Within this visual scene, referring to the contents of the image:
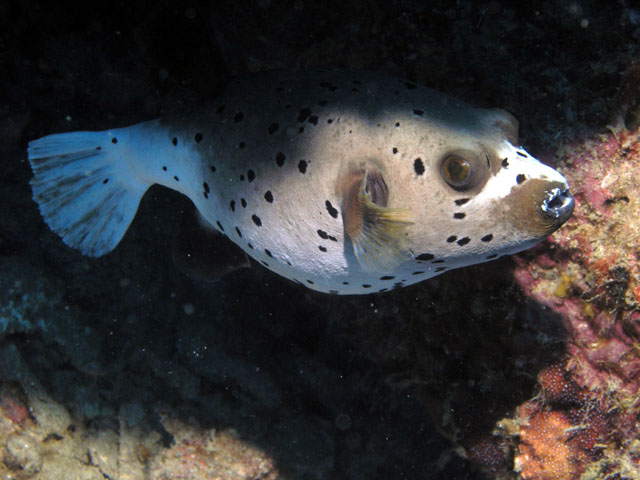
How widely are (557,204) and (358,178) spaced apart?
100cm

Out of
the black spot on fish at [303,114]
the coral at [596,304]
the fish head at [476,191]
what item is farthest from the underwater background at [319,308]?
the fish head at [476,191]

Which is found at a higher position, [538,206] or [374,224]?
[374,224]

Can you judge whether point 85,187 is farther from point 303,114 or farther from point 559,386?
point 559,386

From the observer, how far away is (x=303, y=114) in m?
2.43

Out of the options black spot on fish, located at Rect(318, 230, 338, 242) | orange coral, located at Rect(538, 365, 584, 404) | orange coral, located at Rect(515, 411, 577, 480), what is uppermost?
black spot on fish, located at Rect(318, 230, 338, 242)

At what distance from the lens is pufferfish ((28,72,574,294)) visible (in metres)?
2.06

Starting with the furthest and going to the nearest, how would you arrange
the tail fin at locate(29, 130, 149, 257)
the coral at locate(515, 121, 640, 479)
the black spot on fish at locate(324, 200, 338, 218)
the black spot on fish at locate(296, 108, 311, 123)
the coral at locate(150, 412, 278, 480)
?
the coral at locate(150, 412, 278, 480) < the tail fin at locate(29, 130, 149, 257) < the coral at locate(515, 121, 640, 479) < the black spot on fish at locate(296, 108, 311, 123) < the black spot on fish at locate(324, 200, 338, 218)

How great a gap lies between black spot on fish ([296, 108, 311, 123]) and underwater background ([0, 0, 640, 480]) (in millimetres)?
840

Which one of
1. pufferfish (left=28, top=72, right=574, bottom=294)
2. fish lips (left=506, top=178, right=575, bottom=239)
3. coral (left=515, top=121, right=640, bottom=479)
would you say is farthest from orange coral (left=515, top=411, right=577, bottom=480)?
fish lips (left=506, top=178, right=575, bottom=239)

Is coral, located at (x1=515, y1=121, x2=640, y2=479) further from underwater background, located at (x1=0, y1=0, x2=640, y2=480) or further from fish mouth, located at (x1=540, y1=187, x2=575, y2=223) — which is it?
fish mouth, located at (x1=540, y1=187, x2=575, y2=223)

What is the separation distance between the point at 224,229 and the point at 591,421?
9.91 feet

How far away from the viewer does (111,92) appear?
4.38 meters

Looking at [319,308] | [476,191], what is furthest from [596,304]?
[319,308]

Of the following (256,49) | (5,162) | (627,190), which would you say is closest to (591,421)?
(627,190)
